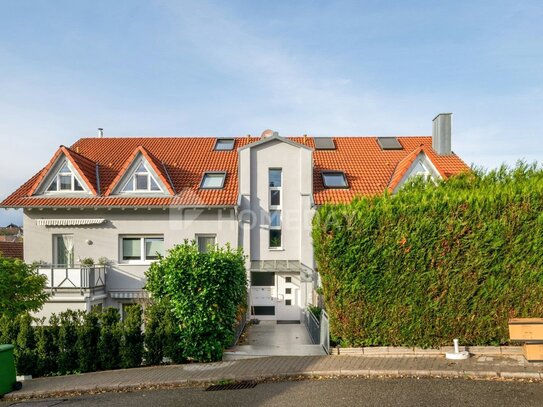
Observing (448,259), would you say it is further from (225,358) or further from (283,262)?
(283,262)

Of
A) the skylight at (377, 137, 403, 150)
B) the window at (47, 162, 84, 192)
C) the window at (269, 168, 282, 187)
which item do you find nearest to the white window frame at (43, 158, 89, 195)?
the window at (47, 162, 84, 192)

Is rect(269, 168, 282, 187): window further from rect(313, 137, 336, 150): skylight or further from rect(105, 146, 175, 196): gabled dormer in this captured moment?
rect(105, 146, 175, 196): gabled dormer

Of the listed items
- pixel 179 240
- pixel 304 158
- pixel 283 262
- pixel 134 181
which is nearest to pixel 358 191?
pixel 304 158

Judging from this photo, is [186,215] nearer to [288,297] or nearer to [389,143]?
[288,297]

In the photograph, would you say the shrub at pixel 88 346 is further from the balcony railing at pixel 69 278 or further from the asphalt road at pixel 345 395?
the balcony railing at pixel 69 278

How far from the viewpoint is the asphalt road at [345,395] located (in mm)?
8320

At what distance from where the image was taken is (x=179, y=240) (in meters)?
20.4

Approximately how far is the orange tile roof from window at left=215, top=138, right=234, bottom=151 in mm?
328

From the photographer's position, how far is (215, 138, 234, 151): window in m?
24.7

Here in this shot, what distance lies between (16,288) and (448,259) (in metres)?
12.1

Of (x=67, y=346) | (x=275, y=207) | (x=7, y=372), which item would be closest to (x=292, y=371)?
(x=67, y=346)

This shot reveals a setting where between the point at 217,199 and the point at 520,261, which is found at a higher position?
the point at 217,199

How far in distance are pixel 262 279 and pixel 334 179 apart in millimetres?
5768

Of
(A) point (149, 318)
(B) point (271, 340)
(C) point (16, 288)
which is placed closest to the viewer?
(A) point (149, 318)
